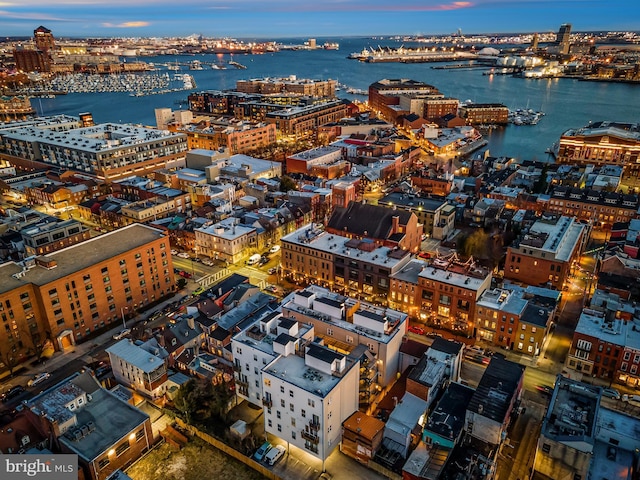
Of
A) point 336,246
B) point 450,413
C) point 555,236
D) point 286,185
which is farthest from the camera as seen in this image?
point 286,185

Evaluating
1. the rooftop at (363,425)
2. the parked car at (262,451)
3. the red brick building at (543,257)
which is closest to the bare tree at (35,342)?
the parked car at (262,451)

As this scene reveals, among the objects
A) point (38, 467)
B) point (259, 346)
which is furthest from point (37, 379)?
point (259, 346)

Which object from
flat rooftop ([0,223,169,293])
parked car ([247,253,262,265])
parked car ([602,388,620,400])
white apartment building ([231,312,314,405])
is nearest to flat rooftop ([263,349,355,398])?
white apartment building ([231,312,314,405])

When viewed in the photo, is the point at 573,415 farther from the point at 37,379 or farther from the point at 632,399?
the point at 37,379

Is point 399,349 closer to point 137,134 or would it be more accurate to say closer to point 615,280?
point 615,280

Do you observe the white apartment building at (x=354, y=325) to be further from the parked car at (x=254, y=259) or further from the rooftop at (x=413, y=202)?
the rooftop at (x=413, y=202)

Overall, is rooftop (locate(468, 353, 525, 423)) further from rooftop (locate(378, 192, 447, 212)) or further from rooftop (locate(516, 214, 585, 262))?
rooftop (locate(378, 192, 447, 212))
